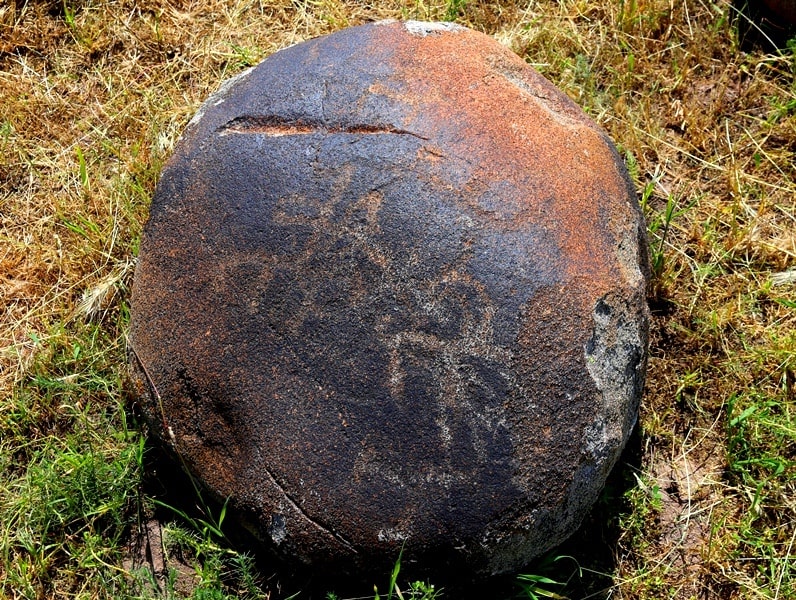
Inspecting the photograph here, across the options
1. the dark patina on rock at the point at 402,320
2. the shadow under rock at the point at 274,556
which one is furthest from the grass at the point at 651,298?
the dark patina on rock at the point at 402,320

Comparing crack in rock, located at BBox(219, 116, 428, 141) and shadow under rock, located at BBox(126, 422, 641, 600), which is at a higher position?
crack in rock, located at BBox(219, 116, 428, 141)

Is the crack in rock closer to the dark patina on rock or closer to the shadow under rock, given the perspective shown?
the dark patina on rock

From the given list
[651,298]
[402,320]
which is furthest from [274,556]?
[651,298]

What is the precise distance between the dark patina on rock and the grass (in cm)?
27

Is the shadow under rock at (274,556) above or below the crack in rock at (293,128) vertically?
below

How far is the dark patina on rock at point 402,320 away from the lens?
1995 millimetres

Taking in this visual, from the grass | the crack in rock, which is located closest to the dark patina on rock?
the crack in rock

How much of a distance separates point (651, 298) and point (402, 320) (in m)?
1.33

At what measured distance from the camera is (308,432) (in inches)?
80.8

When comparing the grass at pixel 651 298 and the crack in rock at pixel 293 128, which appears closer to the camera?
the crack in rock at pixel 293 128

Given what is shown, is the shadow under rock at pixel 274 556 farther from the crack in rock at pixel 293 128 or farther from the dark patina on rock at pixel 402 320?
the crack in rock at pixel 293 128

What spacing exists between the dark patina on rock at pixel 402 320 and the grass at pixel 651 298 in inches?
10.7

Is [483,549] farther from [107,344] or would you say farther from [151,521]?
[107,344]

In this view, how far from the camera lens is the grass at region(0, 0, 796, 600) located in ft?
8.53
